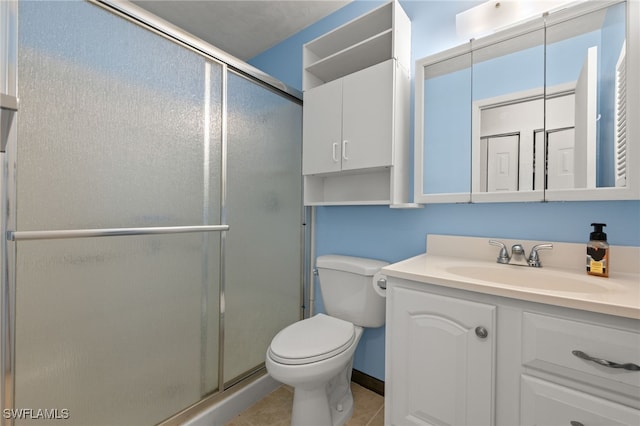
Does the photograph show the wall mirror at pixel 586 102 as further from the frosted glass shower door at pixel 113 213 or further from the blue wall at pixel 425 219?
the frosted glass shower door at pixel 113 213

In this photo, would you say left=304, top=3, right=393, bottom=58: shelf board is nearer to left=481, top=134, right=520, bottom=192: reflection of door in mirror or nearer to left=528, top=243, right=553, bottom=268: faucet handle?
left=481, top=134, right=520, bottom=192: reflection of door in mirror

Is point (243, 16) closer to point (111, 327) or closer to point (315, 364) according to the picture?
point (111, 327)

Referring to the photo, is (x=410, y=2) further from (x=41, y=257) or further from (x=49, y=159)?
(x=41, y=257)

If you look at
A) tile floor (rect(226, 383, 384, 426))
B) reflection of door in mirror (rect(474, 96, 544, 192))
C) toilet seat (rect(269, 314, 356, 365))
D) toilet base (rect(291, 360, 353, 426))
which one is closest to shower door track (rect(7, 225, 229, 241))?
toilet seat (rect(269, 314, 356, 365))

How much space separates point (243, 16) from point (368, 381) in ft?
8.69

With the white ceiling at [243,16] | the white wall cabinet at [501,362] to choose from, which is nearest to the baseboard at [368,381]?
the white wall cabinet at [501,362]

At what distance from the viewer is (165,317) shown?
1.27 meters

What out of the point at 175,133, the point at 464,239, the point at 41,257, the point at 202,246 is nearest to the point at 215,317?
the point at 202,246

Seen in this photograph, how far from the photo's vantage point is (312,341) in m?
1.32

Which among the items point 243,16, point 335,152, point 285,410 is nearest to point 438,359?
point 285,410

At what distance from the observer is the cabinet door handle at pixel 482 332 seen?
2.86 feet

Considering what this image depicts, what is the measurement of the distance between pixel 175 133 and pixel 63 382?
1069 millimetres

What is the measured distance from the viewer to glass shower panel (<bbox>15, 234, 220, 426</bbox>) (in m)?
0.94
